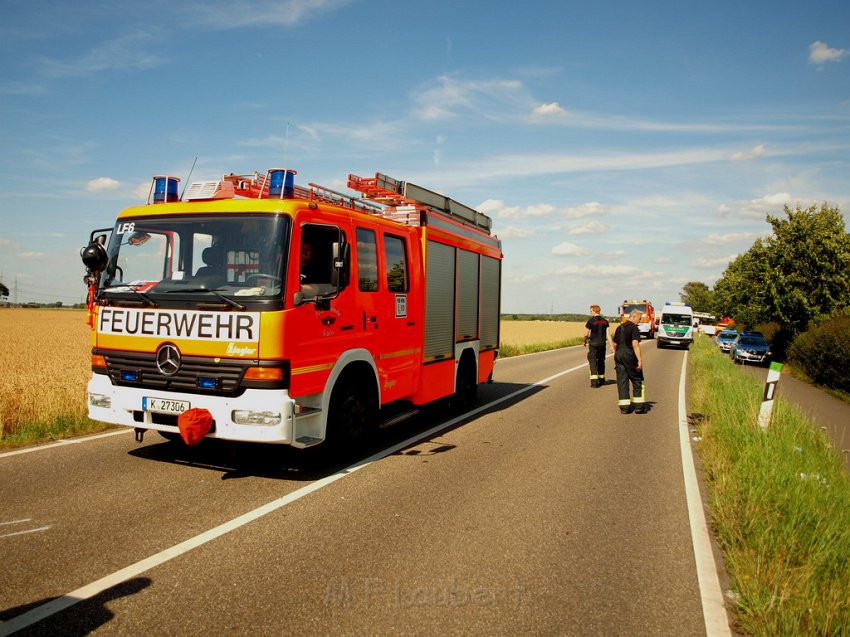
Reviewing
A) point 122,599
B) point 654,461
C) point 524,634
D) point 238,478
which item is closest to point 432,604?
point 524,634

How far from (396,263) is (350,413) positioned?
1.93 metres

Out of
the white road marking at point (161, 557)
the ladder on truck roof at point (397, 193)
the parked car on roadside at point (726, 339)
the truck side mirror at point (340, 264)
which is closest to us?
the white road marking at point (161, 557)

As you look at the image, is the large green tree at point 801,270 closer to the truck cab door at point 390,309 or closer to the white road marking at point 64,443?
the truck cab door at point 390,309

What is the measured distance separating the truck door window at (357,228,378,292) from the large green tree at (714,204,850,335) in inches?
1053

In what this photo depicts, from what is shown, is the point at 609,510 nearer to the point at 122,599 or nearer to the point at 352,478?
the point at 352,478

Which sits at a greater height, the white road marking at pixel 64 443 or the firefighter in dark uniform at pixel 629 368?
the firefighter in dark uniform at pixel 629 368

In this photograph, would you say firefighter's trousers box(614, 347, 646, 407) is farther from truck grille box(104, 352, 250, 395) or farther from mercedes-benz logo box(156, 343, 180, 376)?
mercedes-benz logo box(156, 343, 180, 376)

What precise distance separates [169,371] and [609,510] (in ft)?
13.1

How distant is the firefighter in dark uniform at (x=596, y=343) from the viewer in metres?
14.5

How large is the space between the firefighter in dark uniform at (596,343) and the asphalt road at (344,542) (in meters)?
7.10

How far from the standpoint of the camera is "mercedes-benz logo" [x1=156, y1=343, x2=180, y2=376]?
217 inches

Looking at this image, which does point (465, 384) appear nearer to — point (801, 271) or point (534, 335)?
point (801, 271)

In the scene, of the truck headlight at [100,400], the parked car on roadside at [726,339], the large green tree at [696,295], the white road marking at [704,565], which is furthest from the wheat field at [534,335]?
the large green tree at [696,295]

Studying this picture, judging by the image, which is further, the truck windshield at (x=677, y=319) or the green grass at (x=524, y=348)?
the truck windshield at (x=677, y=319)
